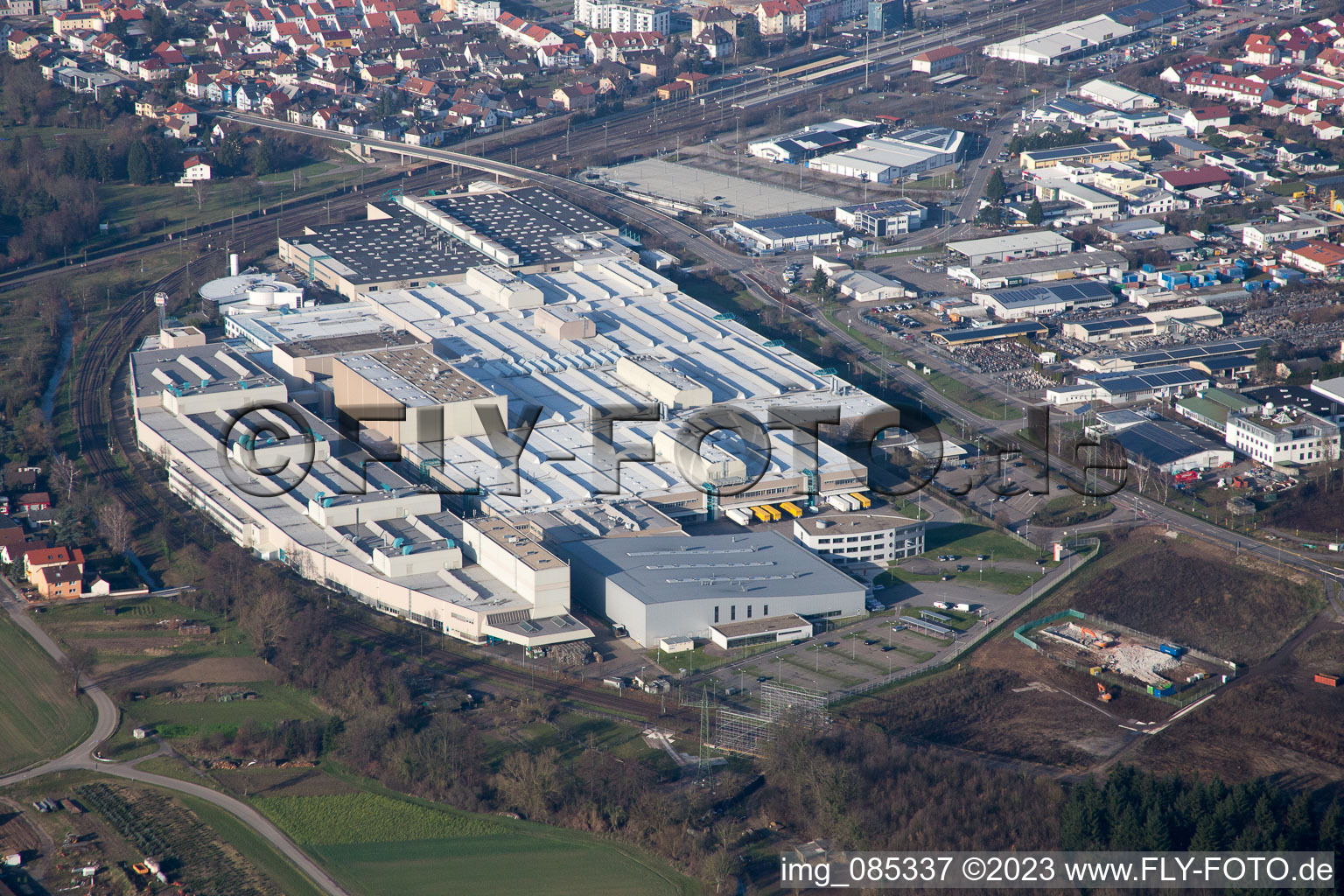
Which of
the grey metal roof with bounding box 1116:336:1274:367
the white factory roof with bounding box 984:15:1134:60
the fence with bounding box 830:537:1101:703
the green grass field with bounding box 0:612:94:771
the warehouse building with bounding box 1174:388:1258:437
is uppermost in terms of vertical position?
the white factory roof with bounding box 984:15:1134:60

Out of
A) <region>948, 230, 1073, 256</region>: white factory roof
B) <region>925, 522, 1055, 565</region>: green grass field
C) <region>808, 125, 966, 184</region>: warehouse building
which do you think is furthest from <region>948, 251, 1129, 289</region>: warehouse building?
<region>925, 522, 1055, 565</region>: green grass field

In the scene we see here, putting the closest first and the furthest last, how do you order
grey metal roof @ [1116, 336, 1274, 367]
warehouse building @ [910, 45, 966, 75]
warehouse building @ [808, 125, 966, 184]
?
1. grey metal roof @ [1116, 336, 1274, 367]
2. warehouse building @ [808, 125, 966, 184]
3. warehouse building @ [910, 45, 966, 75]

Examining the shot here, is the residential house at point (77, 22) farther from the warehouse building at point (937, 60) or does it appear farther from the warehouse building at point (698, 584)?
the warehouse building at point (698, 584)

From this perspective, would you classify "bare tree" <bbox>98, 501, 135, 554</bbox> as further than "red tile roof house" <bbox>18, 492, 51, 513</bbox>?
No

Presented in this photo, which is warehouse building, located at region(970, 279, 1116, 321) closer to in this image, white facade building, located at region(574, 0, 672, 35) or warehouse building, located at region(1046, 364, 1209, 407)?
warehouse building, located at region(1046, 364, 1209, 407)

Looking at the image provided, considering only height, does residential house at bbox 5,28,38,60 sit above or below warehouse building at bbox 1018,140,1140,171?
above

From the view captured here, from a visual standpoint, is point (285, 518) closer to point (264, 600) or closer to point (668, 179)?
point (264, 600)
